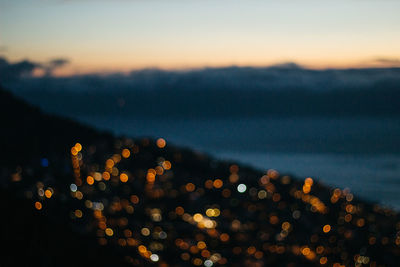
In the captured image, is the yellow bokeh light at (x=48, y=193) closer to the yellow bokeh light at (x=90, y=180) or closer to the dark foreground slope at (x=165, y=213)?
the dark foreground slope at (x=165, y=213)

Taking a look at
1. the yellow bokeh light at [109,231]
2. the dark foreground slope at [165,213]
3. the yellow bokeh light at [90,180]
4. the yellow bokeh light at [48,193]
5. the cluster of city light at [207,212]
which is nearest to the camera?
the dark foreground slope at [165,213]

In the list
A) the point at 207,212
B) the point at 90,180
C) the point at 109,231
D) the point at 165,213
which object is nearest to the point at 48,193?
the point at 90,180

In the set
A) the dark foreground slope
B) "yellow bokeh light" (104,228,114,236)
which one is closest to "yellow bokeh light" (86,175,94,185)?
the dark foreground slope

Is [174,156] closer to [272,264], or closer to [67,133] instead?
[67,133]

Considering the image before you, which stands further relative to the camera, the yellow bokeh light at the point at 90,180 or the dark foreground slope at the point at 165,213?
the yellow bokeh light at the point at 90,180

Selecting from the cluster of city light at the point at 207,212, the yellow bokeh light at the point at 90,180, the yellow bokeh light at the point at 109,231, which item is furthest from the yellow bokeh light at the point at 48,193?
the yellow bokeh light at the point at 109,231

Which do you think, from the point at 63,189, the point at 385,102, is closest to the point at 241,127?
the point at 385,102

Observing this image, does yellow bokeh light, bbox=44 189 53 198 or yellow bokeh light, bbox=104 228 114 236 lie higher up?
yellow bokeh light, bbox=44 189 53 198

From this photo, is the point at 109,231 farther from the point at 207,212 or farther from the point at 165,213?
the point at 207,212

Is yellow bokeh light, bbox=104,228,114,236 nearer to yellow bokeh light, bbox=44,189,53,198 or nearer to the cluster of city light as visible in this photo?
the cluster of city light
